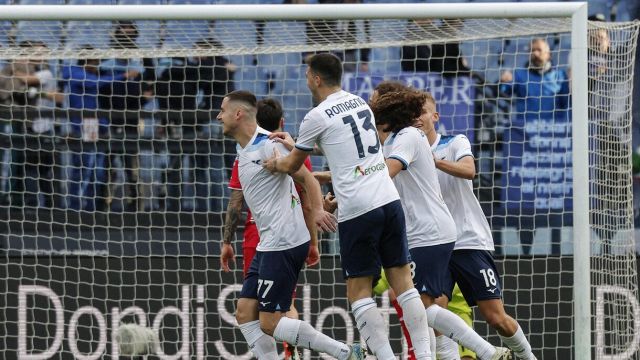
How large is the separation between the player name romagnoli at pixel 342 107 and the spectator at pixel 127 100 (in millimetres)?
3419

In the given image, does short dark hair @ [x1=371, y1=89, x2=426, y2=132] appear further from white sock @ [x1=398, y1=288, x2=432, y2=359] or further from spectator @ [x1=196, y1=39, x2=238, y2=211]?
spectator @ [x1=196, y1=39, x2=238, y2=211]

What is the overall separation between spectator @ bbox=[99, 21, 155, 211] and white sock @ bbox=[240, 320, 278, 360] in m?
2.94

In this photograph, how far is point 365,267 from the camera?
7133 millimetres

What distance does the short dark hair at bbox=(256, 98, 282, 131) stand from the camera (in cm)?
860

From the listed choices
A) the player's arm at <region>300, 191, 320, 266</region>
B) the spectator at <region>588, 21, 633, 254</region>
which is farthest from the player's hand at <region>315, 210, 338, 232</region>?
the spectator at <region>588, 21, 633, 254</region>

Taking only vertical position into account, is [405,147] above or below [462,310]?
above

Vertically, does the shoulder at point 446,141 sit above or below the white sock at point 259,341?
above

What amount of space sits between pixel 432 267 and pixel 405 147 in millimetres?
859

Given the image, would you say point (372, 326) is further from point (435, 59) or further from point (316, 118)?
point (435, 59)

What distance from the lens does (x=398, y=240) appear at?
7.18 m

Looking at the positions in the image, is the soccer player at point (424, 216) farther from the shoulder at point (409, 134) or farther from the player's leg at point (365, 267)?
the player's leg at point (365, 267)

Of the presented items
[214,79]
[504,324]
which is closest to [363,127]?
[504,324]

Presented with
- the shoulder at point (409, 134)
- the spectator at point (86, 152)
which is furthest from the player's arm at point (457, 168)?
the spectator at point (86, 152)

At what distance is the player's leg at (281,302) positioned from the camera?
7.70 meters
